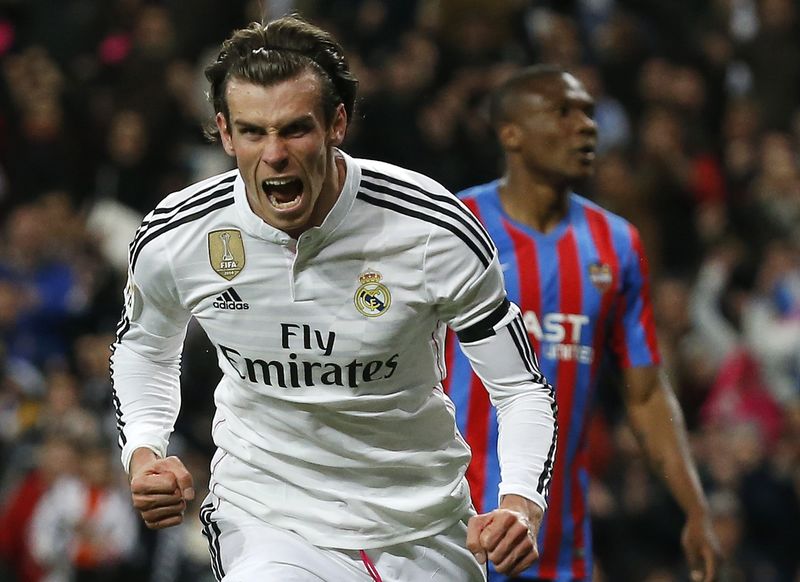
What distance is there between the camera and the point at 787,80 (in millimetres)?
12570

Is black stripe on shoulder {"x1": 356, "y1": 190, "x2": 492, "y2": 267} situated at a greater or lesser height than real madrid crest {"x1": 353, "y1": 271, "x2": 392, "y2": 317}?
greater

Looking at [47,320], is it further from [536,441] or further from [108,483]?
[536,441]

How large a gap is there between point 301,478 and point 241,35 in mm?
1108

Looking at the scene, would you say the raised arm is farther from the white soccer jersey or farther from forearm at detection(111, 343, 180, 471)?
forearm at detection(111, 343, 180, 471)

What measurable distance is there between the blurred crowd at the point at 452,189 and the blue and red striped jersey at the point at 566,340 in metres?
3.92

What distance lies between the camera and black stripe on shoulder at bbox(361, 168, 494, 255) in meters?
3.91

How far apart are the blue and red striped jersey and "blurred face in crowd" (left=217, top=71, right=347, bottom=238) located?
1535 millimetres

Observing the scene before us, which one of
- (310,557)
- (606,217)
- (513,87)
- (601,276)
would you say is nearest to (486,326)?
(310,557)

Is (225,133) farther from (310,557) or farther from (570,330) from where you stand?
(570,330)

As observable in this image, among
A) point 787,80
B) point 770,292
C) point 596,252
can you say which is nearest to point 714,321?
point 770,292

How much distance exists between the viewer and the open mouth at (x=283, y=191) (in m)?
3.75

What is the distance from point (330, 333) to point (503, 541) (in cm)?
71

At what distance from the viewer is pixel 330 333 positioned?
3.93m

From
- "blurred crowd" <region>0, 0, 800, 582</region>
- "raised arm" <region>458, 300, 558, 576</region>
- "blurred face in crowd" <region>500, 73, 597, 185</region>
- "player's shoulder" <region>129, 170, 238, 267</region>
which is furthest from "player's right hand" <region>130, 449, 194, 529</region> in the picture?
"blurred crowd" <region>0, 0, 800, 582</region>
